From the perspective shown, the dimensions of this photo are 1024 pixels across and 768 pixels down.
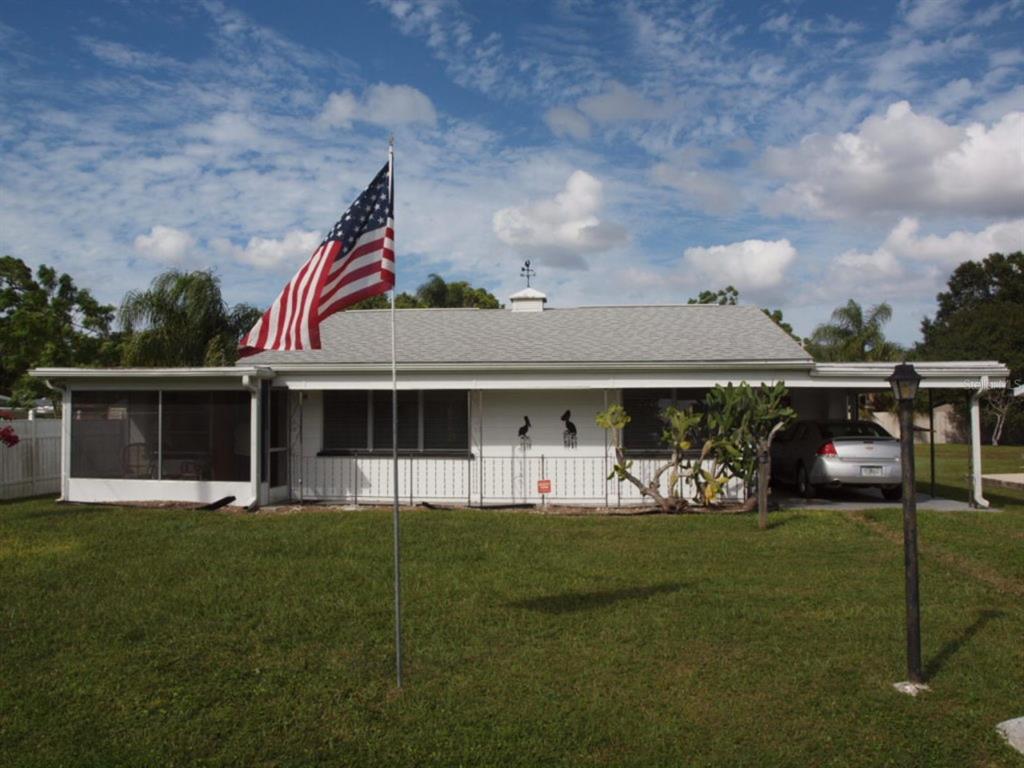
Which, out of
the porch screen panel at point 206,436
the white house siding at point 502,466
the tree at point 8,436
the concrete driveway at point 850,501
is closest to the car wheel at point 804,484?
the concrete driveway at point 850,501

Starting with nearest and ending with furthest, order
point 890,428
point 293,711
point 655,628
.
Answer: point 293,711
point 655,628
point 890,428

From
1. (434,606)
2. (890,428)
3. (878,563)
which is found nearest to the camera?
(434,606)

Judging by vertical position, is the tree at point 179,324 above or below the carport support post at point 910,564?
above

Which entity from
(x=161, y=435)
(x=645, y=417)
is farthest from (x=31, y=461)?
(x=645, y=417)

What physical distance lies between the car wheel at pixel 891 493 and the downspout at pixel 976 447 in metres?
1.31

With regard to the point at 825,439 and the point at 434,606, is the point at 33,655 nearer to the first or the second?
the point at 434,606

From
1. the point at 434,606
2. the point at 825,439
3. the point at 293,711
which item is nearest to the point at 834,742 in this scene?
the point at 293,711

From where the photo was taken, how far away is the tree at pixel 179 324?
23031 mm

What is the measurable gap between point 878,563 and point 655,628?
3889mm

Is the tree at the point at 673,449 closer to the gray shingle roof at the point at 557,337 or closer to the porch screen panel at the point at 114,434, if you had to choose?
the gray shingle roof at the point at 557,337

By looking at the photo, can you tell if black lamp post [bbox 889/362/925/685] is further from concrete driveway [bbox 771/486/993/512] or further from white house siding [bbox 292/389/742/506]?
white house siding [bbox 292/389/742/506]

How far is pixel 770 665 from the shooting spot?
235 inches

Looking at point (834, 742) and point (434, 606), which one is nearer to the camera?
point (834, 742)

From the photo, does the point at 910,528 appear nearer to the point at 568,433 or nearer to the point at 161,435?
the point at 568,433
